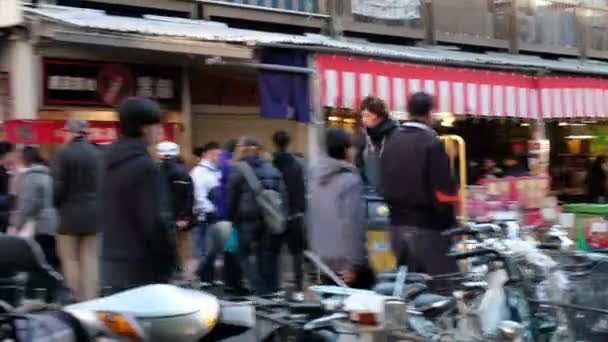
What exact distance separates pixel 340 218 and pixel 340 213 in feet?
0.16

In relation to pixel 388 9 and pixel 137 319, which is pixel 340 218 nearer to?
pixel 137 319

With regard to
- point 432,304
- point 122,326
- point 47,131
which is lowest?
point 432,304

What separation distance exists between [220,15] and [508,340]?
10534mm

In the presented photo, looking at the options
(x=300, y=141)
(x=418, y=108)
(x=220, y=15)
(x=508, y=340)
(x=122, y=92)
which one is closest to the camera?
(x=508, y=340)

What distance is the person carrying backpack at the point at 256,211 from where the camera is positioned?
35.2ft

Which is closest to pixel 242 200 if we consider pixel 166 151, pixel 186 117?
pixel 166 151

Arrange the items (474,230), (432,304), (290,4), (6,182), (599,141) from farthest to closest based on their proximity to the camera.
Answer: (599,141)
(290,4)
(6,182)
(474,230)
(432,304)

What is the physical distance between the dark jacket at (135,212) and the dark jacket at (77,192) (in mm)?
3817

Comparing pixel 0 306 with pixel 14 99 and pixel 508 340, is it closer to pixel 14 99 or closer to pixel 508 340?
pixel 508 340

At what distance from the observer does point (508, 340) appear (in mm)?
6125

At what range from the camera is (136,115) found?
6.41 metres

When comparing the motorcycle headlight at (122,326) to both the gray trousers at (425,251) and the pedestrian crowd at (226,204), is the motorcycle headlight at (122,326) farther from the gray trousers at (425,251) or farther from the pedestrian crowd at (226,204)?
the gray trousers at (425,251)

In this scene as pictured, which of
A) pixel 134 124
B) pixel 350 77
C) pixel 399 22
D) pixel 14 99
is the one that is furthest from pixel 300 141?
pixel 134 124

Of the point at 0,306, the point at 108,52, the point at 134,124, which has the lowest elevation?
the point at 0,306
